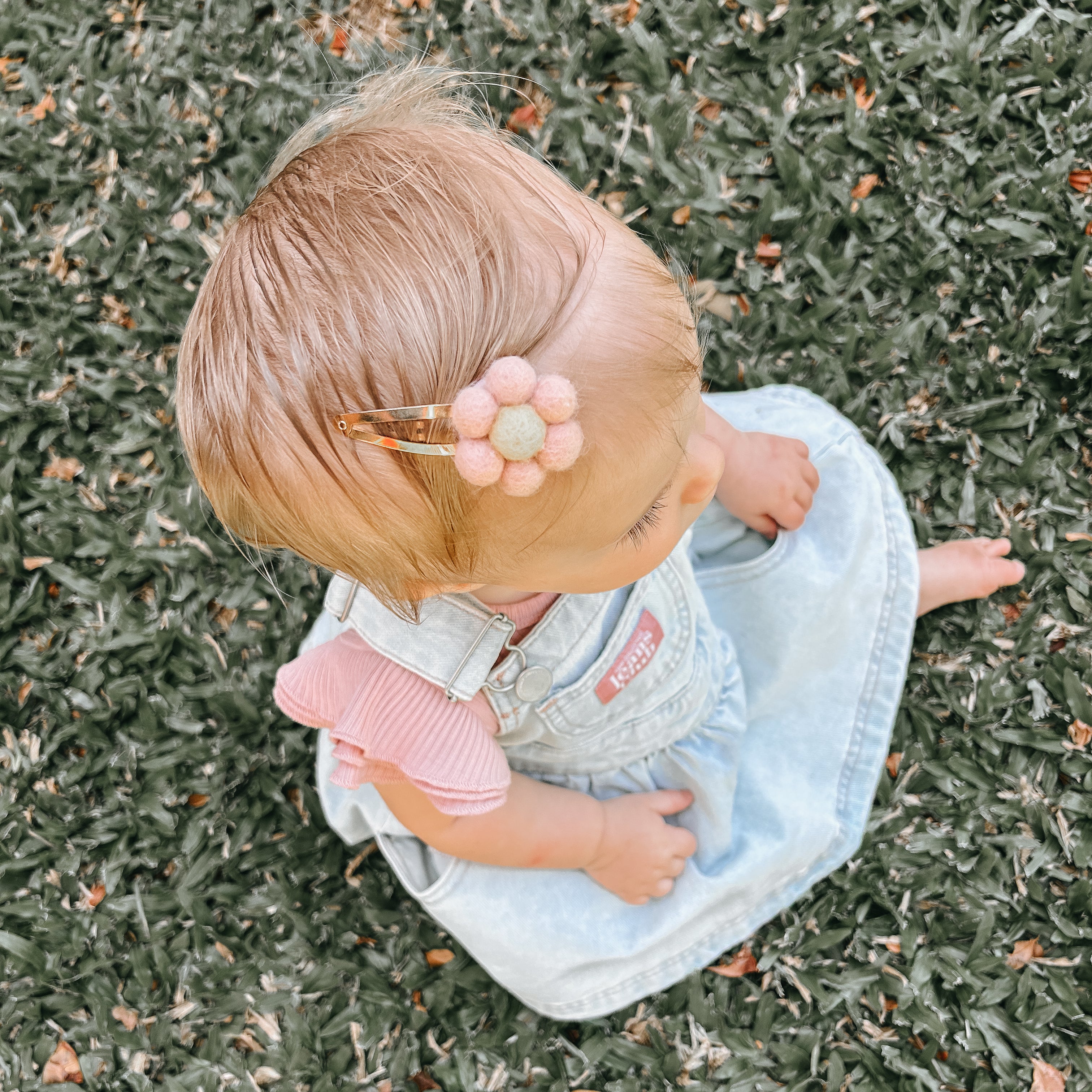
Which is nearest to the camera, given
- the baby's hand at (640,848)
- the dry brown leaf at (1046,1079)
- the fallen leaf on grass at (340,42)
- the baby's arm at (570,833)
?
the baby's arm at (570,833)

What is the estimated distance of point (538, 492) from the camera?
1.01 m

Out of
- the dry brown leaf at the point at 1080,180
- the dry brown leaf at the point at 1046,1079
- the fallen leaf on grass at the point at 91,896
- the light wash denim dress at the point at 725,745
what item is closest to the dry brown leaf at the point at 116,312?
the light wash denim dress at the point at 725,745

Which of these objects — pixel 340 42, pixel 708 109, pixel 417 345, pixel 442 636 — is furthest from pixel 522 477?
pixel 340 42

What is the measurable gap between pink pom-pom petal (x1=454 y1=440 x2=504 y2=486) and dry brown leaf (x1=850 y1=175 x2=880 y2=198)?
1775 mm

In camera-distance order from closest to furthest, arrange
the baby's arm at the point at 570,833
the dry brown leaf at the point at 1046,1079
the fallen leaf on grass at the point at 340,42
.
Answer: the baby's arm at the point at 570,833, the dry brown leaf at the point at 1046,1079, the fallen leaf on grass at the point at 340,42

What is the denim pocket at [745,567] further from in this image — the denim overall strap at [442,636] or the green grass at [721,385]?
the denim overall strap at [442,636]

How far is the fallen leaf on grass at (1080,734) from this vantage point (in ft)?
6.59

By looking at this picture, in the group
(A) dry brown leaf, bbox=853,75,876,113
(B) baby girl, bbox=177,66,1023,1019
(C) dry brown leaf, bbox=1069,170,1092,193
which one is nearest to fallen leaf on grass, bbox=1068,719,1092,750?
(B) baby girl, bbox=177,66,1023,1019

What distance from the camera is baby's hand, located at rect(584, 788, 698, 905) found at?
1.75m

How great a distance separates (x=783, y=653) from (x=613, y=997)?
0.78 m

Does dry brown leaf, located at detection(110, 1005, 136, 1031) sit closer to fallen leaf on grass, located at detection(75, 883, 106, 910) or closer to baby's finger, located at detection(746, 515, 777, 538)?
fallen leaf on grass, located at detection(75, 883, 106, 910)

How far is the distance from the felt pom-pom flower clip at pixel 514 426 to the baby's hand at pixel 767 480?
0.98 meters

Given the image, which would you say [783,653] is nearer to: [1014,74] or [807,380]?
[807,380]

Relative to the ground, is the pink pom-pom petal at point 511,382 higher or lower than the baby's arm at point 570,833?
higher
